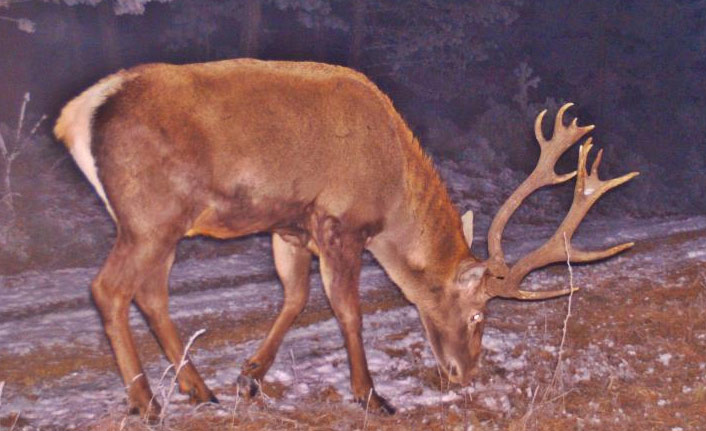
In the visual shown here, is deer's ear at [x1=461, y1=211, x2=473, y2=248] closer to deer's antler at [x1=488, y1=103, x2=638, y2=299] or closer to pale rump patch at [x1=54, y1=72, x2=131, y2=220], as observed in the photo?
deer's antler at [x1=488, y1=103, x2=638, y2=299]

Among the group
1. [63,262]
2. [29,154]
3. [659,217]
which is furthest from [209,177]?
[659,217]

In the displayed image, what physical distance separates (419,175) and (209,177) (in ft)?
6.04

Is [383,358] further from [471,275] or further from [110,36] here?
[110,36]

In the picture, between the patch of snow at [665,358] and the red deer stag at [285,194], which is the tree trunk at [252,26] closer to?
the red deer stag at [285,194]

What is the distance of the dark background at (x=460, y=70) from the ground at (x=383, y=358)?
14.1 ft

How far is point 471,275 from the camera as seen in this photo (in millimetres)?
7148

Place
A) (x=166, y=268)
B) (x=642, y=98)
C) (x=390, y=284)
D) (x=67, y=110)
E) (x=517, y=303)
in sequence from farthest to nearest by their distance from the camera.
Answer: (x=642, y=98), (x=390, y=284), (x=517, y=303), (x=166, y=268), (x=67, y=110)

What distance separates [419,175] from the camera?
286 inches

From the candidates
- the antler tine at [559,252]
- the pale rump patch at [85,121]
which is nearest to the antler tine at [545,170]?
the antler tine at [559,252]

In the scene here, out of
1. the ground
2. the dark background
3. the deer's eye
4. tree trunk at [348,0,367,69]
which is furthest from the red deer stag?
tree trunk at [348,0,367,69]

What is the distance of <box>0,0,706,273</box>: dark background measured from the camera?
18.6 metres

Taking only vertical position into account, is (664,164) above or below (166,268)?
below

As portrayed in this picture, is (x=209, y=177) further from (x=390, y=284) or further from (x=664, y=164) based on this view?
(x=664, y=164)

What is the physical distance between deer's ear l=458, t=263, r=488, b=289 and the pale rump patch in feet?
8.91
